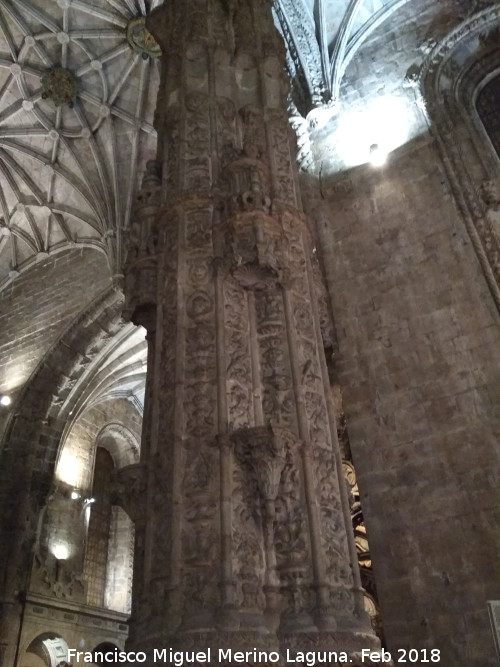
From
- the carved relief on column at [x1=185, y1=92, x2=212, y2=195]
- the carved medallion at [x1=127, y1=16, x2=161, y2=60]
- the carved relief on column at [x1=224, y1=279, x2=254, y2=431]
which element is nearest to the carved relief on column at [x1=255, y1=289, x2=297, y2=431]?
the carved relief on column at [x1=224, y1=279, x2=254, y2=431]

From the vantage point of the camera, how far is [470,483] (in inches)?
269

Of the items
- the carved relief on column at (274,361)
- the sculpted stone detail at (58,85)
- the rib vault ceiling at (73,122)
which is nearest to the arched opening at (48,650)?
the rib vault ceiling at (73,122)

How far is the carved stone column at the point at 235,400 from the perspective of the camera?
4062 millimetres

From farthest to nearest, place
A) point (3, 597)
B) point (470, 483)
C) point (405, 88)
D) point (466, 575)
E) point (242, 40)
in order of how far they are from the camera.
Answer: point (3, 597), point (405, 88), point (242, 40), point (470, 483), point (466, 575)

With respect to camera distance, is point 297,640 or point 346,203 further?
point 346,203

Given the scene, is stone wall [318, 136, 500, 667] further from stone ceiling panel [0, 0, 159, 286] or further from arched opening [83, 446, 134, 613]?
arched opening [83, 446, 134, 613]

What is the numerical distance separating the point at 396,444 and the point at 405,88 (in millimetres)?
6742

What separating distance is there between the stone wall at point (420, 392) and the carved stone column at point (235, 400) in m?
2.51

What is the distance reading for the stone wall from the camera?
255 inches

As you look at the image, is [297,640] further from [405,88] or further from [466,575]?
[405,88]

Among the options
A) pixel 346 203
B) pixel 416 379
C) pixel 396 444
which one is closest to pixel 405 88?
pixel 346 203

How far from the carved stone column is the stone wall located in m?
2.51

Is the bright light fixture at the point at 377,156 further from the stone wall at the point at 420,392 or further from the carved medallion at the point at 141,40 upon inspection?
the carved medallion at the point at 141,40

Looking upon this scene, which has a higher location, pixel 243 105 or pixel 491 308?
pixel 243 105
